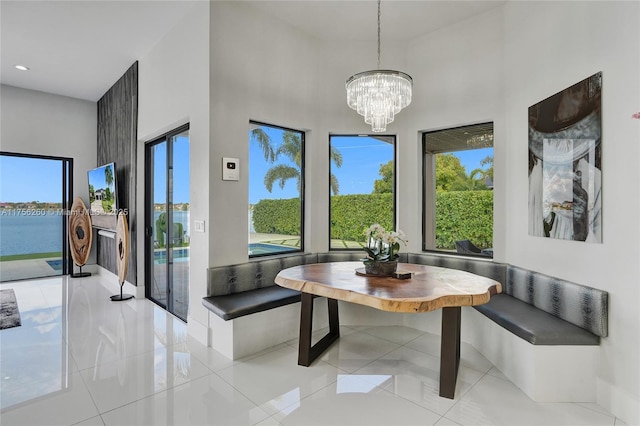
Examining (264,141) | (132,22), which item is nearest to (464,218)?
(264,141)

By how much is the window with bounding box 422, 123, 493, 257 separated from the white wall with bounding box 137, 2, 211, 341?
101 inches

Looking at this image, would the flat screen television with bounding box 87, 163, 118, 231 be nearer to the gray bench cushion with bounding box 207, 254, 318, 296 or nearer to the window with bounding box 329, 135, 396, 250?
the gray bench cushion with bounding box 207, 254, 318, 296

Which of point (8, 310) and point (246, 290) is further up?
point (246, 290)

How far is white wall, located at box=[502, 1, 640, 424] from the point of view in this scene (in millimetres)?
2115

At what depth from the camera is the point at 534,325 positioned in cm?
244

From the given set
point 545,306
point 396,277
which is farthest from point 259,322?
point 545,306

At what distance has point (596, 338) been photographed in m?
2.30

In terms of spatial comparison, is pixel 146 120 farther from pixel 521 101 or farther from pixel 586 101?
pixel 586 101

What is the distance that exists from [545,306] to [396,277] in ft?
4.20

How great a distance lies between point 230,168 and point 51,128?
16.5ft

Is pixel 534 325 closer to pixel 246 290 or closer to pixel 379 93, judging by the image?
pixel 379 93

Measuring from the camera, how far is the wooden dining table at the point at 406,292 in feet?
7.07

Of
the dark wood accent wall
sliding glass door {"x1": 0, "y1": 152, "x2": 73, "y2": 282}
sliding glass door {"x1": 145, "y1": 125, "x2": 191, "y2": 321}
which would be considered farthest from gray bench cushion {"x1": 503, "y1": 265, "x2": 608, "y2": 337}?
sliding glass door {"x1": 0, "y1": 152, "x2": 73, "y2": 282}

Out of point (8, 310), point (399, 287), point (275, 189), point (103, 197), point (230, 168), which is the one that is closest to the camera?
point (399, 287)
